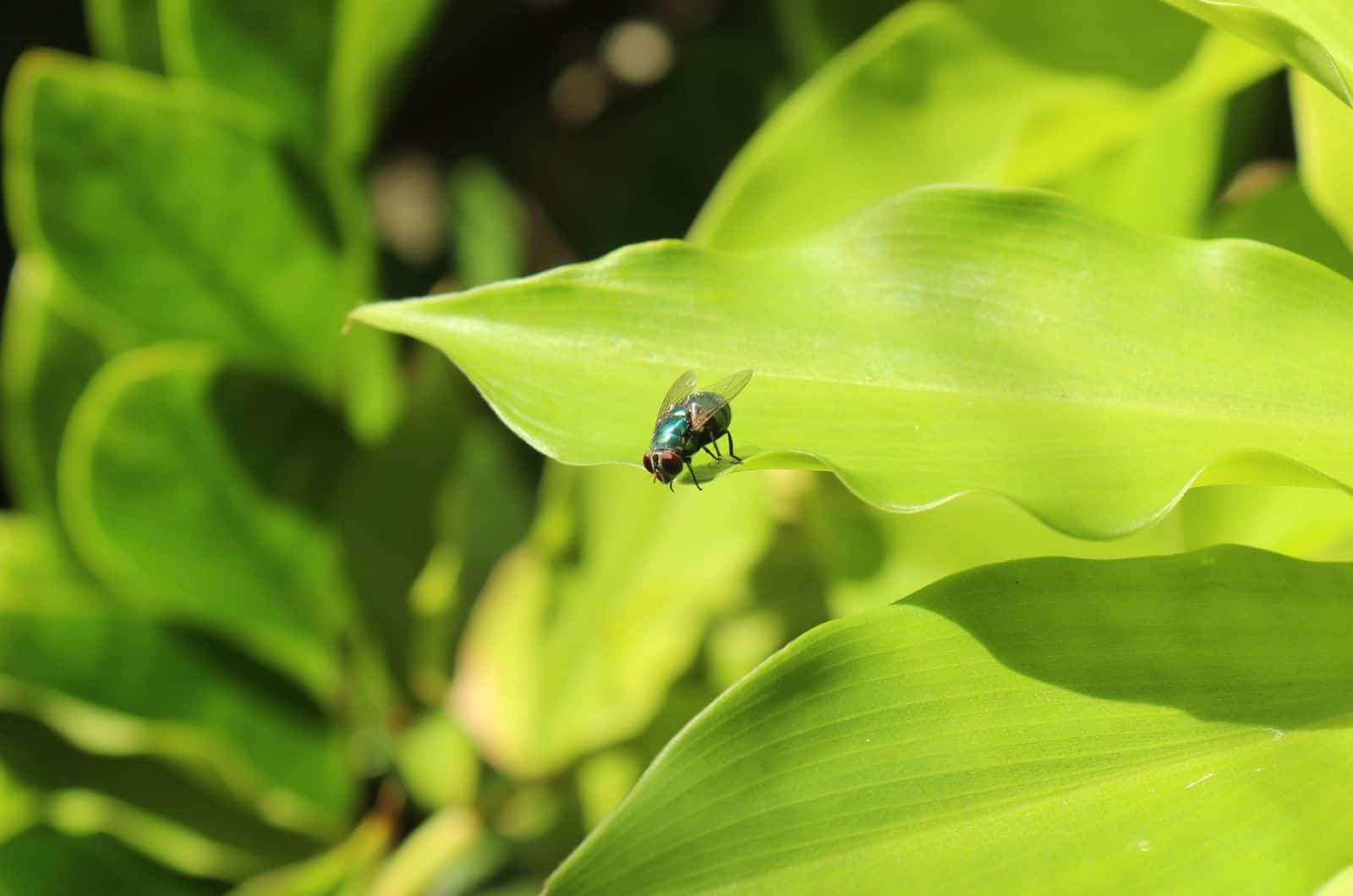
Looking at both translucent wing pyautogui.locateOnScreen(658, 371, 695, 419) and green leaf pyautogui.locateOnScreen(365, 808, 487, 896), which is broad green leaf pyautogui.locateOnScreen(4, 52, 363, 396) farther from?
translucent wing pyautogui.locateOnScreen(658, 371, 695, 419)

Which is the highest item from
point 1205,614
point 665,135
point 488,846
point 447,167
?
point 447,167

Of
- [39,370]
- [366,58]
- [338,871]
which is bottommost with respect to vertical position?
[338,871]

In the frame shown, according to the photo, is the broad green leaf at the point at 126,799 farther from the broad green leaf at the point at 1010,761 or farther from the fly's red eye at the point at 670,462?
the broad green leaf at the point at 1010,761

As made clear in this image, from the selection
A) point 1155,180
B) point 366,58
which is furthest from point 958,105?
point 366,58

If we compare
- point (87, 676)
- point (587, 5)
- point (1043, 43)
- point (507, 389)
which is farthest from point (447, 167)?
point (507, 389)

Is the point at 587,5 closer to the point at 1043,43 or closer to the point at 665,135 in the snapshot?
the point at 665,135

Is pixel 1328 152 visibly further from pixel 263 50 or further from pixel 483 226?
pixel 483 226
